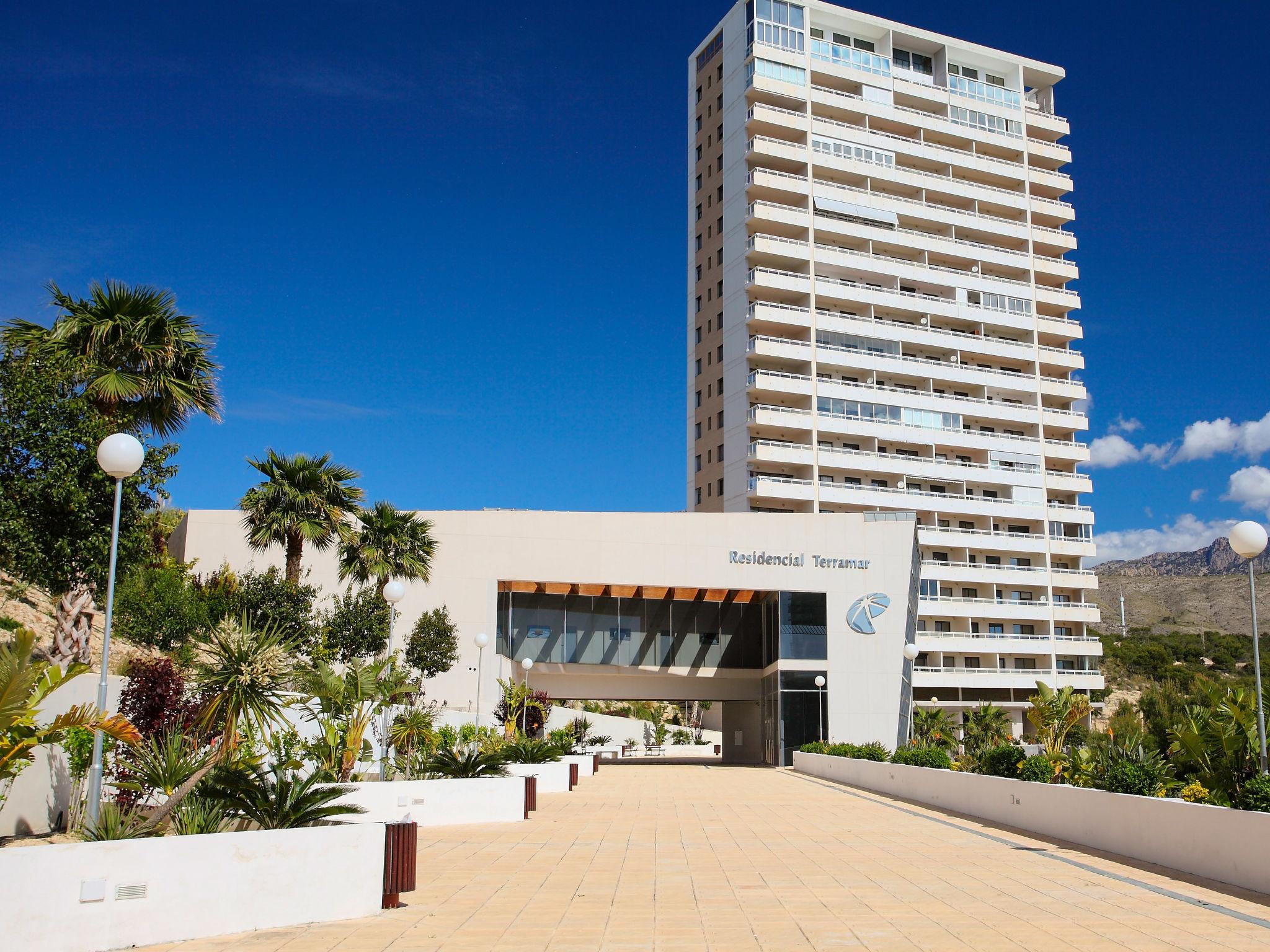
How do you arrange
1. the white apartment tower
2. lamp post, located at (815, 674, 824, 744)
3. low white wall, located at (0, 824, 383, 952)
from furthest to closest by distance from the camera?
1. the white apartment tower
2. lamp post, located at (815, 674, 824, 744)
3. low white wall, located at (0, 824, 383, 952)

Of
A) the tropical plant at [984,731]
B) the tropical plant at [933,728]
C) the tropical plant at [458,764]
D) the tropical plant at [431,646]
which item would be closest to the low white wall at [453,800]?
the tropical plant at [458,764]

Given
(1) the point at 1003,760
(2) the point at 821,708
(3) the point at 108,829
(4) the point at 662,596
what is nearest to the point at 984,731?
(2) the point at 821,708

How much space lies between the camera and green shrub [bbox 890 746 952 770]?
2398 centimetres

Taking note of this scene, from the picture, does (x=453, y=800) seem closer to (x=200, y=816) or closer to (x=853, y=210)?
(x=200, y=816)

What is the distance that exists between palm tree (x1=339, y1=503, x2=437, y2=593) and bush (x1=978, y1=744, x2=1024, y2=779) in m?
22.6

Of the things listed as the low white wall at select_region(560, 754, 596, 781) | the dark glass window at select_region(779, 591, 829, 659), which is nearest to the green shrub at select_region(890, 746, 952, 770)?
the low white wall at select_region(560, 754, 596, 781)

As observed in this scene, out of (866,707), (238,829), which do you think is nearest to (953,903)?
(238,829)

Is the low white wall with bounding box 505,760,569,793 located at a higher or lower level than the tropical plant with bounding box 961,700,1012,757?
lower

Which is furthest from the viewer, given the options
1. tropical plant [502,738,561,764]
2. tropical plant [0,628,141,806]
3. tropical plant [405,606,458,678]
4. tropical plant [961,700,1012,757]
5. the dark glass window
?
the dark glass window

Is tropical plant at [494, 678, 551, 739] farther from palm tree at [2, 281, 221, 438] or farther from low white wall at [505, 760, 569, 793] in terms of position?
palm tree at [2, 281, 221, 438]

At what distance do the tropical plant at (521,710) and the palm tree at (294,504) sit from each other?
718cm

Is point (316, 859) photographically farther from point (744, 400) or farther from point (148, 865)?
point (744, 400)

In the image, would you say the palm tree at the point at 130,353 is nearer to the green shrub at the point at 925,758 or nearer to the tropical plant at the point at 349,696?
the tropical plant at the point at 349,696

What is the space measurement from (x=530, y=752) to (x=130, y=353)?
13192 mm
